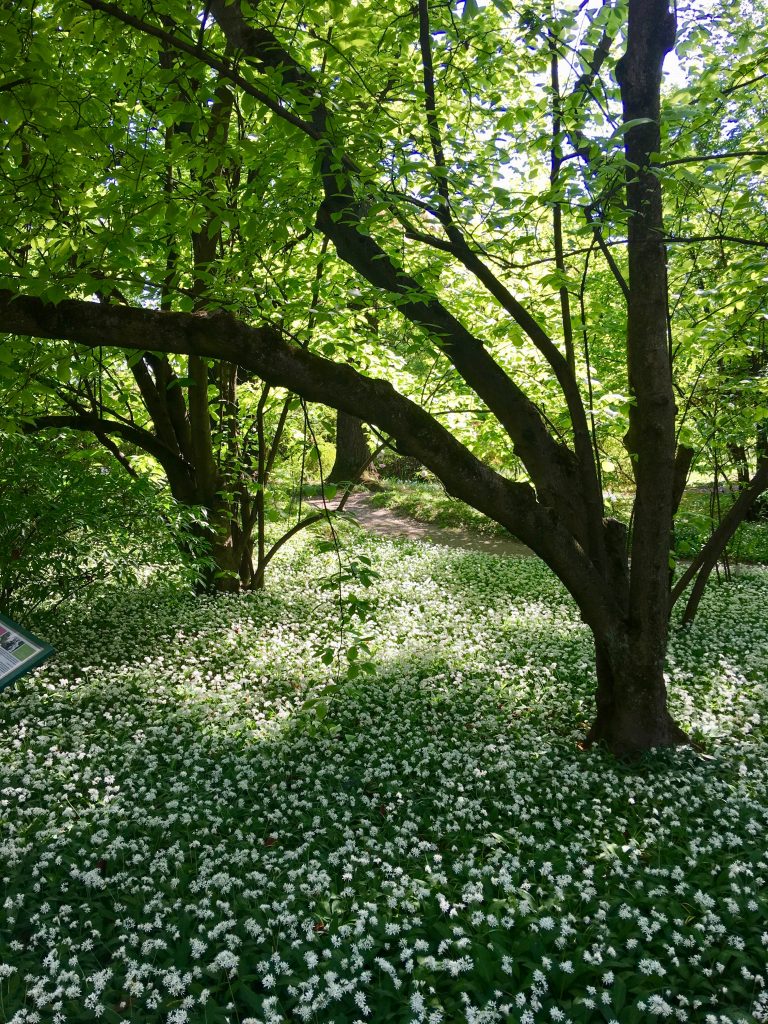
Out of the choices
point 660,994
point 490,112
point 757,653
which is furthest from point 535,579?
point 660,994

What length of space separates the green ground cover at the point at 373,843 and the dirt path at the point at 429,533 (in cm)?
924

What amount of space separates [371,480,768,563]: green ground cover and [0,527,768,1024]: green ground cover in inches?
297

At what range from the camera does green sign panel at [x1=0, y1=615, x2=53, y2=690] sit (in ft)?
12.3

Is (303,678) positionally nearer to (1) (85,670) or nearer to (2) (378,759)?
(2) (378,759)

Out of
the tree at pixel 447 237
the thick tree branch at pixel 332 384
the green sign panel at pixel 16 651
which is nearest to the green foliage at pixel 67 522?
the tree at pixel 447 237

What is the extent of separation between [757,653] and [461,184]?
255 inches

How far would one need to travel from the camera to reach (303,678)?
299 inches

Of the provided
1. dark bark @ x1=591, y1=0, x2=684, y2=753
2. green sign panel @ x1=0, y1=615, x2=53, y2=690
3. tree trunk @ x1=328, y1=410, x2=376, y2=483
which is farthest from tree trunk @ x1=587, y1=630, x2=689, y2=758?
tree trunk @ x1=328, y1=410, x2=376, y2=483

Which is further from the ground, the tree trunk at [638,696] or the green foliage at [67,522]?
the green foliage at [67,522]

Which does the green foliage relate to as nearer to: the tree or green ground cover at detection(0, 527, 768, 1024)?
green ground cover at detection(0, 527, 768, 1024)

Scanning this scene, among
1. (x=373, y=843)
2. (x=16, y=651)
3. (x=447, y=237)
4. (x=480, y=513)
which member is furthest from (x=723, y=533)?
(x=480, y=513)

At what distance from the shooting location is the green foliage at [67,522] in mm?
7082

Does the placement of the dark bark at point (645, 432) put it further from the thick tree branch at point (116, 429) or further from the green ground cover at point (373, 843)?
the thick tree branch at point (116, 429)

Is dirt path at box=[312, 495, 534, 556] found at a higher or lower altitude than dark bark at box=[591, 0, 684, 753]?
lower
